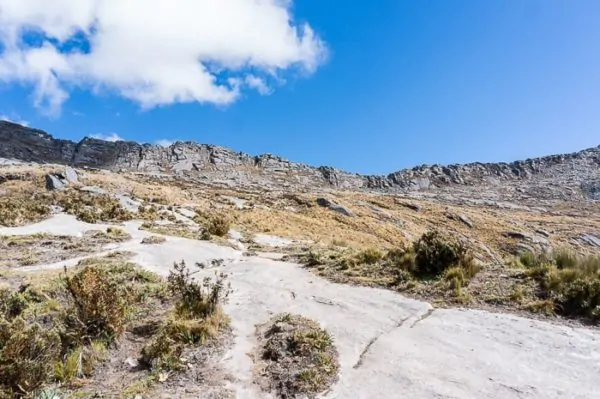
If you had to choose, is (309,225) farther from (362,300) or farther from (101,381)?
(101,381)

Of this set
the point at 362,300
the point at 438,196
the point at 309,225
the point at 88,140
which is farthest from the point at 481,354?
the point at 88,140

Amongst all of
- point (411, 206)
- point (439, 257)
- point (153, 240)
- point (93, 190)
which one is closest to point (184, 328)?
point (439, 257)

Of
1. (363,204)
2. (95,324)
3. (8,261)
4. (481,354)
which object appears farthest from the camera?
(363,204)

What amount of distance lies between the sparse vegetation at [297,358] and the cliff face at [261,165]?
99024 millimetres

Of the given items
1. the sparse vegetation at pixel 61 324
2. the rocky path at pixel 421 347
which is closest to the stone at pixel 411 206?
the rocky path at pixel 421 347

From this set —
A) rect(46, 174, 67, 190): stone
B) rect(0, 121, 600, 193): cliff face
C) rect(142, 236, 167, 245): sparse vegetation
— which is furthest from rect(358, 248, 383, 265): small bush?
rect(0, 121, 600, 193): cliff face

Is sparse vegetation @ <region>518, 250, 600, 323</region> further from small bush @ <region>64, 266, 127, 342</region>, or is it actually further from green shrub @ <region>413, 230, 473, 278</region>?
small bush @ <region>64, 266, 127, 342</region>

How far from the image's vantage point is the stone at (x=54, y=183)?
119 feet

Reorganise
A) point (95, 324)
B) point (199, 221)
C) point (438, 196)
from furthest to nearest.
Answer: point (438, 196) → point (199, 221) → point (95, 324)

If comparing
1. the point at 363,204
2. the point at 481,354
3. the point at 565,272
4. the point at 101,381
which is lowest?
the point at 101,381

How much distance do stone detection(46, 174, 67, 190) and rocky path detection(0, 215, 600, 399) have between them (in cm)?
3123

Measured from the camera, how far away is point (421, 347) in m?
7.49

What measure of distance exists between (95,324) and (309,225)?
31.8 m

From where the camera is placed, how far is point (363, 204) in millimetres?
59844
